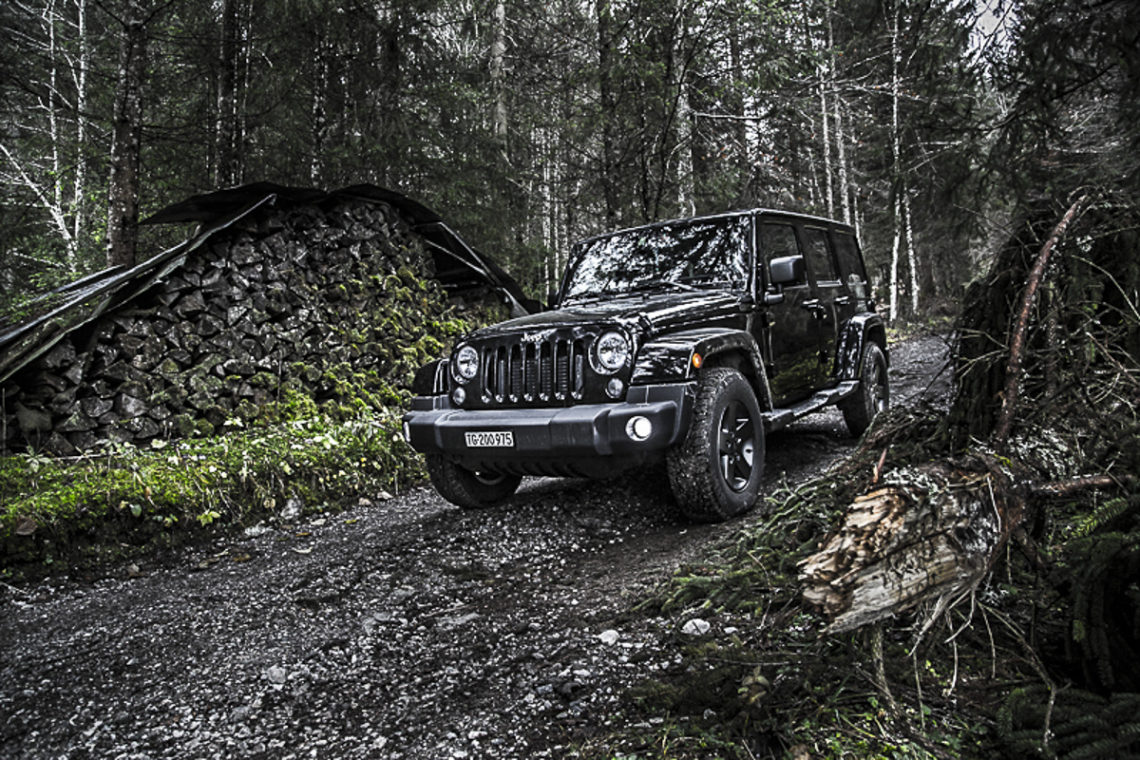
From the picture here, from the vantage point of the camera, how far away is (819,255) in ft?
20.9

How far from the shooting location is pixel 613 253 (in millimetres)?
5691

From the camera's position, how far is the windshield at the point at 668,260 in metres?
5.19

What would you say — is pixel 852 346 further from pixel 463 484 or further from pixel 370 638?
pixel 370 638

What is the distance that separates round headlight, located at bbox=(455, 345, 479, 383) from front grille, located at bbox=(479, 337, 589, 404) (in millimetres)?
71

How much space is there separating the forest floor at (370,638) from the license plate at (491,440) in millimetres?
631

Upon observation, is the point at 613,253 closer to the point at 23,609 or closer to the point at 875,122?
the point at 23,609

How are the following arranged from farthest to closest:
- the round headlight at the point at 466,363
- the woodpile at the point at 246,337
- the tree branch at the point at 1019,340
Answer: the woodpile at the point at 246,337
the round headlight at the point at 466,363
the tree branch at the point at 1019,340

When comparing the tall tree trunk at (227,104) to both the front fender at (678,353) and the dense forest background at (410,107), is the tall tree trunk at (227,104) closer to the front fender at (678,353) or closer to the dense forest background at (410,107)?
the dense forest background at (410,107)

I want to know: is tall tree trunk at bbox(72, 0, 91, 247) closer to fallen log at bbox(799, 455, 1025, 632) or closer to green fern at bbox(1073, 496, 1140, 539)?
fallen log at bbox(799, 455, 1025, 632)

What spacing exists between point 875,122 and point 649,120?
10.7 metres

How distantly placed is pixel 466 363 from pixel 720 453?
1677mm

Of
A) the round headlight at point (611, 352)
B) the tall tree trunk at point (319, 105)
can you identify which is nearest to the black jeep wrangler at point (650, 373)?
the round headlight at point (611, 352)

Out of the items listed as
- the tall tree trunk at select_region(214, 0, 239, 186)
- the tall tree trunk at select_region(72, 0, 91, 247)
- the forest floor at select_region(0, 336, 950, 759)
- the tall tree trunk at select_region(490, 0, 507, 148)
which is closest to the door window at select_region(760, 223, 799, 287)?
the forest floor at select_region(0, 336, 950, 759)

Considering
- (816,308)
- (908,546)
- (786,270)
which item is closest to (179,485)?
(786,270)
